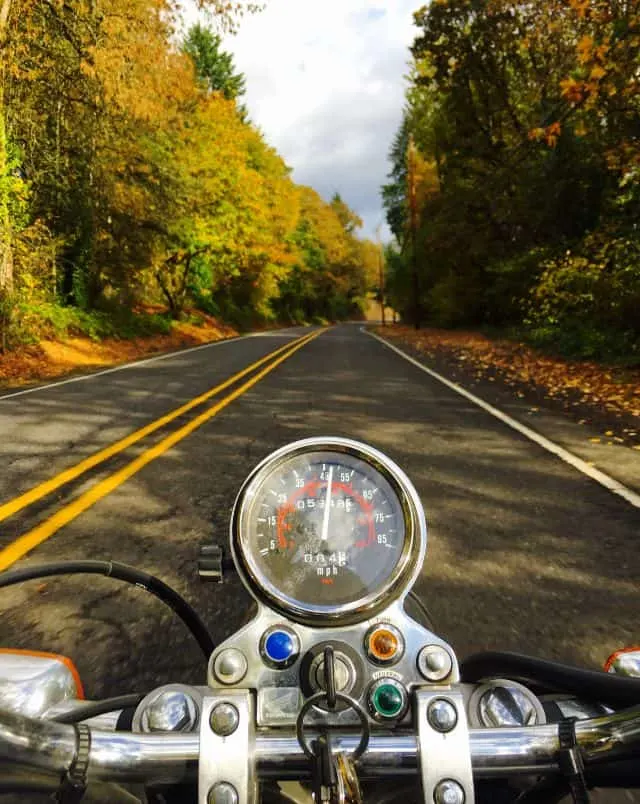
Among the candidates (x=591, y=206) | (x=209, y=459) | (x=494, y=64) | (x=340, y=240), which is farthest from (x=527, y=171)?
(x=340, y=240)

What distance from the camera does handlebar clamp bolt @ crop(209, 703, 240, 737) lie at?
0.99 meters

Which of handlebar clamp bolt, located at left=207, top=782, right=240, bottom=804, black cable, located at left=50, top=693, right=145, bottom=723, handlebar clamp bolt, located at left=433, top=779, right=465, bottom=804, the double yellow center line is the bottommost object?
the double yellow center line

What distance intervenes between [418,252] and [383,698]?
35.3 m

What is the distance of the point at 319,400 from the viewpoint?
902cm

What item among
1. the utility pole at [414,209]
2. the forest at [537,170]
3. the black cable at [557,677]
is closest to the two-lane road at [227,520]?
the black cable at [557,677]

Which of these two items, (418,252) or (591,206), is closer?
(591,206)

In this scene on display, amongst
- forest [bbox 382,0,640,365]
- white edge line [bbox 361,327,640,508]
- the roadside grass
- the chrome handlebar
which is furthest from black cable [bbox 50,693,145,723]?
the roadside grass

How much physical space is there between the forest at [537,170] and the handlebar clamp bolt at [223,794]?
8.44m

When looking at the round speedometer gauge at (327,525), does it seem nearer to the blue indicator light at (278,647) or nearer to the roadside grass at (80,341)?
the blue indicator light at (278,647)

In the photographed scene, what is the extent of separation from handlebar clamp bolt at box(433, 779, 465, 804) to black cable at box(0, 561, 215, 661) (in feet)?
2.34

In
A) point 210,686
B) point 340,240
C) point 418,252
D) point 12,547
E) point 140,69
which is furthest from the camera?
point 340,240

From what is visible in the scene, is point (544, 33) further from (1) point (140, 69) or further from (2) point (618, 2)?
(1) point (140, 69)

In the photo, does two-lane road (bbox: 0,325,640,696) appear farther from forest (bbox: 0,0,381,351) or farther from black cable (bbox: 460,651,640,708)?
forest (bbox: 0,0,381,351)

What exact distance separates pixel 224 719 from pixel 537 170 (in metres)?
21.3
